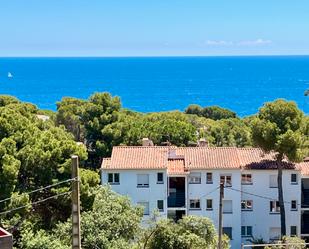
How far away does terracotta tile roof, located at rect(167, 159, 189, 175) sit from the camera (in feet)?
145

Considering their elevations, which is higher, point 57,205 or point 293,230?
point 57,205

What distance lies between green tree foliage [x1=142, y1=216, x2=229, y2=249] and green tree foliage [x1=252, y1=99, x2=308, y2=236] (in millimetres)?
11010

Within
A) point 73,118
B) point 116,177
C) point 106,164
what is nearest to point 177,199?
point 116,177

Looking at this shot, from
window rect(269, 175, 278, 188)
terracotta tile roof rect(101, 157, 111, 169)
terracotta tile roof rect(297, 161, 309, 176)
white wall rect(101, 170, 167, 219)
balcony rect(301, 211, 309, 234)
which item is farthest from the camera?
balcony rect(301, 211, 309, 234)

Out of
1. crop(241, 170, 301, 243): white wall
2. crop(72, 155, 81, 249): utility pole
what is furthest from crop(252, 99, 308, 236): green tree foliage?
crop(72, 155, 81, 249): utility pole

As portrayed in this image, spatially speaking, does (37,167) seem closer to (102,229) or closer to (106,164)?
(102,229)

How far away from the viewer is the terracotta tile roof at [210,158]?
44344 mm

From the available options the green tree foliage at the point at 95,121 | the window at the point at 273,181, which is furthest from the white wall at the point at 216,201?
the green tree foliage at the point at 95,121

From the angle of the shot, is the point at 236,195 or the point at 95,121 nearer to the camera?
the point at 236,195

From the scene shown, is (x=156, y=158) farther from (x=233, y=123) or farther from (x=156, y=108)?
(x=156, y=108)

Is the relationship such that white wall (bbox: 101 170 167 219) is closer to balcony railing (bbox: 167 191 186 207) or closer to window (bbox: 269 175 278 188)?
balcony railing (bbox: 167 191 186 207)

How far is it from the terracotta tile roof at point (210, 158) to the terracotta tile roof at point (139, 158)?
65.5 inches

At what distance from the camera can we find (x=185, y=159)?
4562cm

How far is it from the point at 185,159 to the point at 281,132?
6.99 metres
